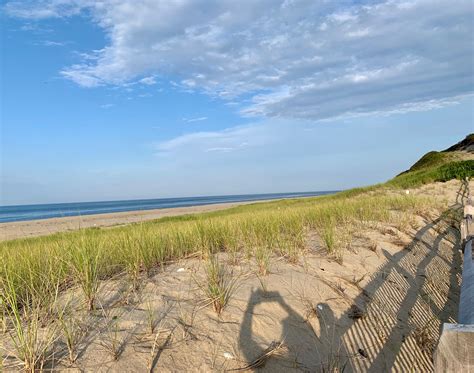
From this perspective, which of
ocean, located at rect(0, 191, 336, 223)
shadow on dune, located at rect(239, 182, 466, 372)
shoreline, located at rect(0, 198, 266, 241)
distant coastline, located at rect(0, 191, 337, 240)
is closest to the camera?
shadow on dune, located at rect(239, 182, 466, 372)

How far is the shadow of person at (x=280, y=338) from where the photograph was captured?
244 cm

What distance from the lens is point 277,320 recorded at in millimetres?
2949

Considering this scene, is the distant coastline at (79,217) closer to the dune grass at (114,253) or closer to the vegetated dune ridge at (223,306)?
the dune grass at (114,253)

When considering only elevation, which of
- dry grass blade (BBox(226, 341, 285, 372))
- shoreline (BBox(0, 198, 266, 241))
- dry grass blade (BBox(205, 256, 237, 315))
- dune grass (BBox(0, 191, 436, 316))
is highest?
dune grass (BBox(0, 191, 436, 316))

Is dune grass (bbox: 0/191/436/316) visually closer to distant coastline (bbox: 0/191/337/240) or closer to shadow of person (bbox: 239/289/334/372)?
distant coastline (bbox: 0/191/337/240)

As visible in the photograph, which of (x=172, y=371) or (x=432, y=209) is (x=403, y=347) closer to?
(x=172, y=371)

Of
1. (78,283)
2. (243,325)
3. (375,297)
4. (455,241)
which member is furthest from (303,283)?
(455,241)

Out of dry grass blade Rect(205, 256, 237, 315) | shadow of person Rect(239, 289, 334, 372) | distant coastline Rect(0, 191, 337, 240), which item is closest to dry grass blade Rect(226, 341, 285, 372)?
shadow of person Rect(239, 289, 334, 372)

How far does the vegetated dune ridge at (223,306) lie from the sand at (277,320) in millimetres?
10

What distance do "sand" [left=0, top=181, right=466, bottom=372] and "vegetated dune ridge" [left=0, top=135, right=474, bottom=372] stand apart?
0.03 ft

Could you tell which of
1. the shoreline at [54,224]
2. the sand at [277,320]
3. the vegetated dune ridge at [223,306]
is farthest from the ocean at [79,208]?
the sand at [277,320]

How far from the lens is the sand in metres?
2.33

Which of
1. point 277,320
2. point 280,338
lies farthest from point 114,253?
point 280,338

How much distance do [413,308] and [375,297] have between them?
0.51 meters
